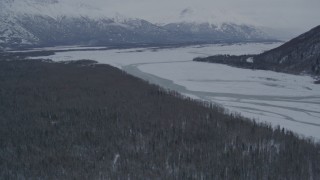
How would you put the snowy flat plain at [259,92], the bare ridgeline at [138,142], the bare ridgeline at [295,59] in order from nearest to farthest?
1. the bare ridgeline at [138,142]
2. the snowy flat plain at [259,92]
3. the bare ridgeline at [295,59]

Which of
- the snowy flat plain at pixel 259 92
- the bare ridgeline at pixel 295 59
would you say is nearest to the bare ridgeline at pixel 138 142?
the snowy flat plain at pixel 259 92

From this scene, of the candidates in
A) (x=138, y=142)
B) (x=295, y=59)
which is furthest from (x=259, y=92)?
(x=295, y=59)

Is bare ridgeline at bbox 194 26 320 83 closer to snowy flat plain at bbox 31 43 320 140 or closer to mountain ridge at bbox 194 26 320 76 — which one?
mountain ridge at bbox 194 26 320 76

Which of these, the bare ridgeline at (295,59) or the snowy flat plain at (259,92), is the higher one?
the bare ridgeline at (295,59)

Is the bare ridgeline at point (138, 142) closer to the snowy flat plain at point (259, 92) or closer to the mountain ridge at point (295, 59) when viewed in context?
the snowy flat plain at point (259, 92)

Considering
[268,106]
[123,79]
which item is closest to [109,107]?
[268,106]

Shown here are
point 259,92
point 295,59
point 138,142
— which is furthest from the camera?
point 295,59

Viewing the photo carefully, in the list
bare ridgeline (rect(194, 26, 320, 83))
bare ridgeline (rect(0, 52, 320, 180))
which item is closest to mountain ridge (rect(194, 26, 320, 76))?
bare ridgeline (rect(194, 26, 320, 83))

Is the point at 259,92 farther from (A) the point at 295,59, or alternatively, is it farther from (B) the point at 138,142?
(A) the point at 295,59

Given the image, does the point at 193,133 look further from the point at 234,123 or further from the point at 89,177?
the point at 89,177
